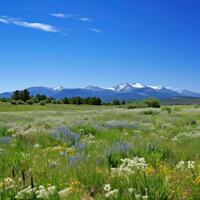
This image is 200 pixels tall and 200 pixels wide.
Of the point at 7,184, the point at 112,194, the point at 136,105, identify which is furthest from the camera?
the point at 136,105

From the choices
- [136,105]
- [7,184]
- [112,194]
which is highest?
[112,194]

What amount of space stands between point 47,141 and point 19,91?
102807 millimetres

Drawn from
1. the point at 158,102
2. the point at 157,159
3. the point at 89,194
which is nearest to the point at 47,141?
the point at 157,159

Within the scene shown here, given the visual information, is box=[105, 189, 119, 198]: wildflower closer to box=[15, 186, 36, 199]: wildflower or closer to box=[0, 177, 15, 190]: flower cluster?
box=[15, 186, 36, 199]: wildflower

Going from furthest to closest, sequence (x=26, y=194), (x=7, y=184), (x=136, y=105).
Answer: (x=136, y=105) → (x=7, y=184) → (x=26, y=194)

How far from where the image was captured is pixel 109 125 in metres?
21.0

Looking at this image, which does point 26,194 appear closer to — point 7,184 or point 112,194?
point 7,184

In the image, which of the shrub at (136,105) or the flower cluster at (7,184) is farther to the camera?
the shrub at (136,105)

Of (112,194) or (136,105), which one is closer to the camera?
(112,194)

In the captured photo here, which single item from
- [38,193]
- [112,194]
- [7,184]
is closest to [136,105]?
[7,184]

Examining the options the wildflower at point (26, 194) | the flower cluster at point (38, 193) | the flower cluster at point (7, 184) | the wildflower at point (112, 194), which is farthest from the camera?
the flower cluster at point (7, 184)

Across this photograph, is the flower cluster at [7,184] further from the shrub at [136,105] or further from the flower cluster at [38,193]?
the shrub at [136,105]

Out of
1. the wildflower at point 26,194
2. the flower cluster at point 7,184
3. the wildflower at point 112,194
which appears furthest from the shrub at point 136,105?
Answer: the wildflower at point 112,194

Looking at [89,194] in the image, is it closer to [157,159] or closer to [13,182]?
[13,182]
